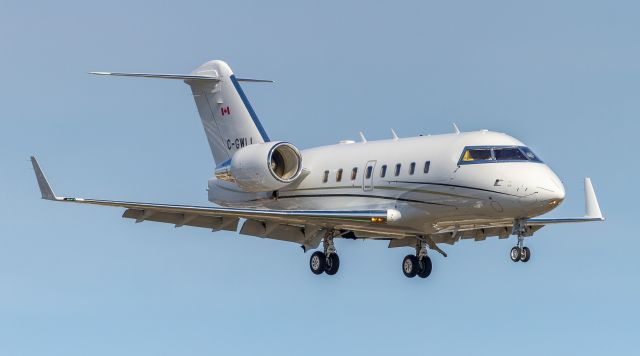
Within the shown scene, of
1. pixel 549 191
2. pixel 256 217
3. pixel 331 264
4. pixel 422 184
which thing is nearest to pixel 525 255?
pixel 549 191

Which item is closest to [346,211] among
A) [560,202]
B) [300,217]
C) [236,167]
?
[300,217]

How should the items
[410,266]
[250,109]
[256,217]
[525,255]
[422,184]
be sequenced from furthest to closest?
1. [250,109]
2. [410,266]
3. [256,217]
4. [422,184]
5. [525,255]

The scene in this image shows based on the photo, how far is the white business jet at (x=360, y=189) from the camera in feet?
120

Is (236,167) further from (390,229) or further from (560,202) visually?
(560,202)

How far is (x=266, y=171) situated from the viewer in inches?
1588

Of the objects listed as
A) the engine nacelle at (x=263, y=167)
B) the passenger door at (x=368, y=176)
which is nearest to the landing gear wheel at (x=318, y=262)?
the engine nacelle at (x=263, y=167)

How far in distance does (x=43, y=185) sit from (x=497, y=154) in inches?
468

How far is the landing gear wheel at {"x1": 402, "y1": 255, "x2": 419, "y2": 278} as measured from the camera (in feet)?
137

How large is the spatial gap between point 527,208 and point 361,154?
20.7 feet

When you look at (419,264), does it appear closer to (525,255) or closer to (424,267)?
(424,267)

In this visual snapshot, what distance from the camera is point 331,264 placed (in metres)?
40.5

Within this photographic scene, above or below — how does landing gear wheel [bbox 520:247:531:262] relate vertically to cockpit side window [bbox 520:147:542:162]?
below

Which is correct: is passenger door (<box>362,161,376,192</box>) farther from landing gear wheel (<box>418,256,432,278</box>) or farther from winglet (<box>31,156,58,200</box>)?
winglet (<box>31,156,58,200</box>)

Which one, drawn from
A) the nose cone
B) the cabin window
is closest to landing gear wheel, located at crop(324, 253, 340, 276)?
the cabin window
